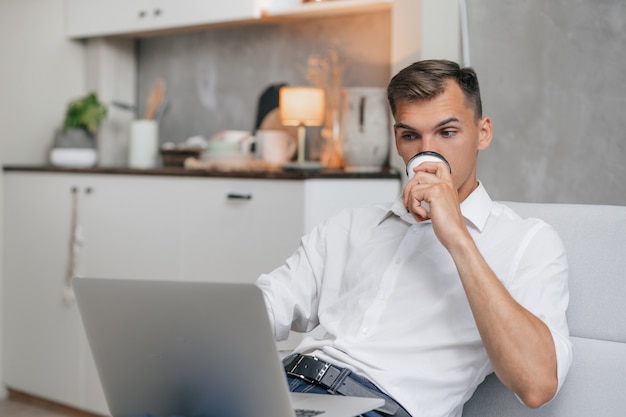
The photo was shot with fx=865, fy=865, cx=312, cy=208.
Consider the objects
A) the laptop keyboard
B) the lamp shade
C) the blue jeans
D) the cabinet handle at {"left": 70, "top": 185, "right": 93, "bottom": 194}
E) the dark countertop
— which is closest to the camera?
the laptop keyboard

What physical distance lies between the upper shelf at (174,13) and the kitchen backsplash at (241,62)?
0.12 m

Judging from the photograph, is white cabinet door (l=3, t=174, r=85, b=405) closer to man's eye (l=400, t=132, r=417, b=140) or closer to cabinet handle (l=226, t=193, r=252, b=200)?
cabinet handle (l=226, t=193, r=252, b=200)

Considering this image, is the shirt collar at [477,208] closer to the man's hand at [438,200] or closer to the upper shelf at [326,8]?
the man's hand at [438,200]

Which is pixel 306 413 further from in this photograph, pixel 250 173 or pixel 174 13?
pixel 174 13

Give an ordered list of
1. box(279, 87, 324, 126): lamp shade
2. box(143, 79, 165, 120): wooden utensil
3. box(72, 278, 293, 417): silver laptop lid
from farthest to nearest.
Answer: box(143, 79, 165, 120): wooden utensil → box(279, 87, 324, 126): lamp shade → box(72, 278, 293, 417): silver laptop lid

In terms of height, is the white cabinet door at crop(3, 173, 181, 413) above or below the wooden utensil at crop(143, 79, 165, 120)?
below

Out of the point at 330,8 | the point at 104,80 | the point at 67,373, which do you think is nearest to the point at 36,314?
the point at 67,373

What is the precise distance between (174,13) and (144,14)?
0.60ft

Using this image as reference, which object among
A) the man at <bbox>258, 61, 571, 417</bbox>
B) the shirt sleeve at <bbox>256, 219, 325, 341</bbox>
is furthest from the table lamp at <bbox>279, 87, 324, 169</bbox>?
the man at <bbox>258, 61, 571, 417</bbox>

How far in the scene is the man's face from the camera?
1661 mm

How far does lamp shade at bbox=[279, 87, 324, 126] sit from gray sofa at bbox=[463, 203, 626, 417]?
5.03 ft

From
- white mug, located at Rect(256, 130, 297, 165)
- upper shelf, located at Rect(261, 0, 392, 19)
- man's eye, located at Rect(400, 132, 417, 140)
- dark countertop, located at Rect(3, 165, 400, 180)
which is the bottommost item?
dark countertop, located at Rect(3, 165, 400, 180)

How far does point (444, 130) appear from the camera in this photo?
167cm

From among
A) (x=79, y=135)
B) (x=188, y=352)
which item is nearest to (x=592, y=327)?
(x=188, y=352)
